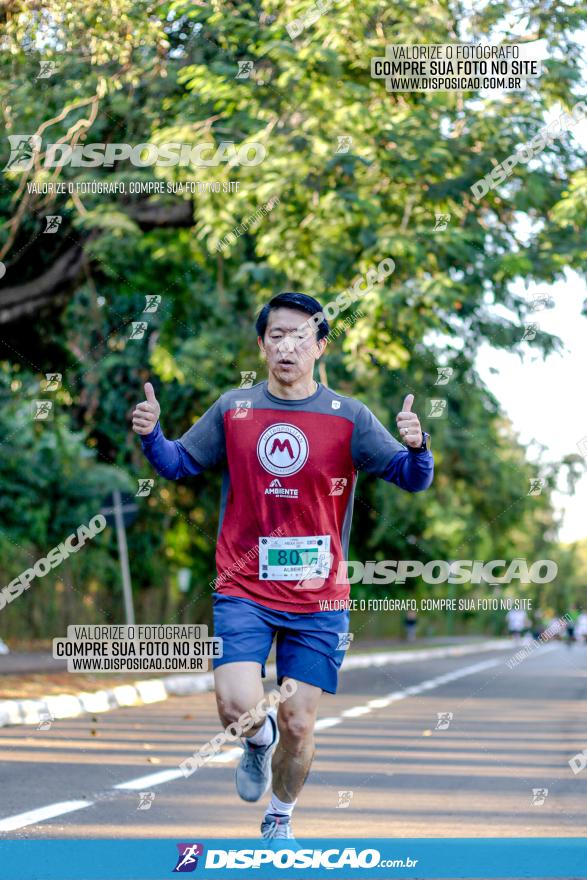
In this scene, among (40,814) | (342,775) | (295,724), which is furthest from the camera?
(342,775)

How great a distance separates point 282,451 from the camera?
543cm

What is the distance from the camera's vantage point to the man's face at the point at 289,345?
17.9ft

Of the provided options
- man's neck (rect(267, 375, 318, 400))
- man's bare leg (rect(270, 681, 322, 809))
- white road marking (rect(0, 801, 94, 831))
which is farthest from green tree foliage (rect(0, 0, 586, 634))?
man's bare leg (rect(270, 681, 322, 809))

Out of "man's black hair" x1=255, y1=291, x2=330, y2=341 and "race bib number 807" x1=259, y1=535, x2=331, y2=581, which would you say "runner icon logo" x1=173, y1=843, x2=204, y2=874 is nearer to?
"race bib number 807" x1=259, y1=535, x2=331, y2=581

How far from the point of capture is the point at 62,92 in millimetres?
12844

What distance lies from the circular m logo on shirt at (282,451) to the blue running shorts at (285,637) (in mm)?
469

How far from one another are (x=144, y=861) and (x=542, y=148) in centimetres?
942

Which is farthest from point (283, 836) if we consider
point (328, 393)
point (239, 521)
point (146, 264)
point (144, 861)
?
point (146, 264)

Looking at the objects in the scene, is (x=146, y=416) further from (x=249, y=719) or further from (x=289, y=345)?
(x=249, y=719)

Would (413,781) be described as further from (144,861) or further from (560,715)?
(560,715)

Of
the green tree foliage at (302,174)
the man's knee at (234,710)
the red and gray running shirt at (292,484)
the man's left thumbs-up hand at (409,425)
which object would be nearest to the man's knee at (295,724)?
the man's knee at (234,710)

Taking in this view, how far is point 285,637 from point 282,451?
0.65 meters

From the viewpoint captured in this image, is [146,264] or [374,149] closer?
[374,149]

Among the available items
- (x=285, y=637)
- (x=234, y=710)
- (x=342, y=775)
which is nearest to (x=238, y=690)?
(x=234, y=710)
